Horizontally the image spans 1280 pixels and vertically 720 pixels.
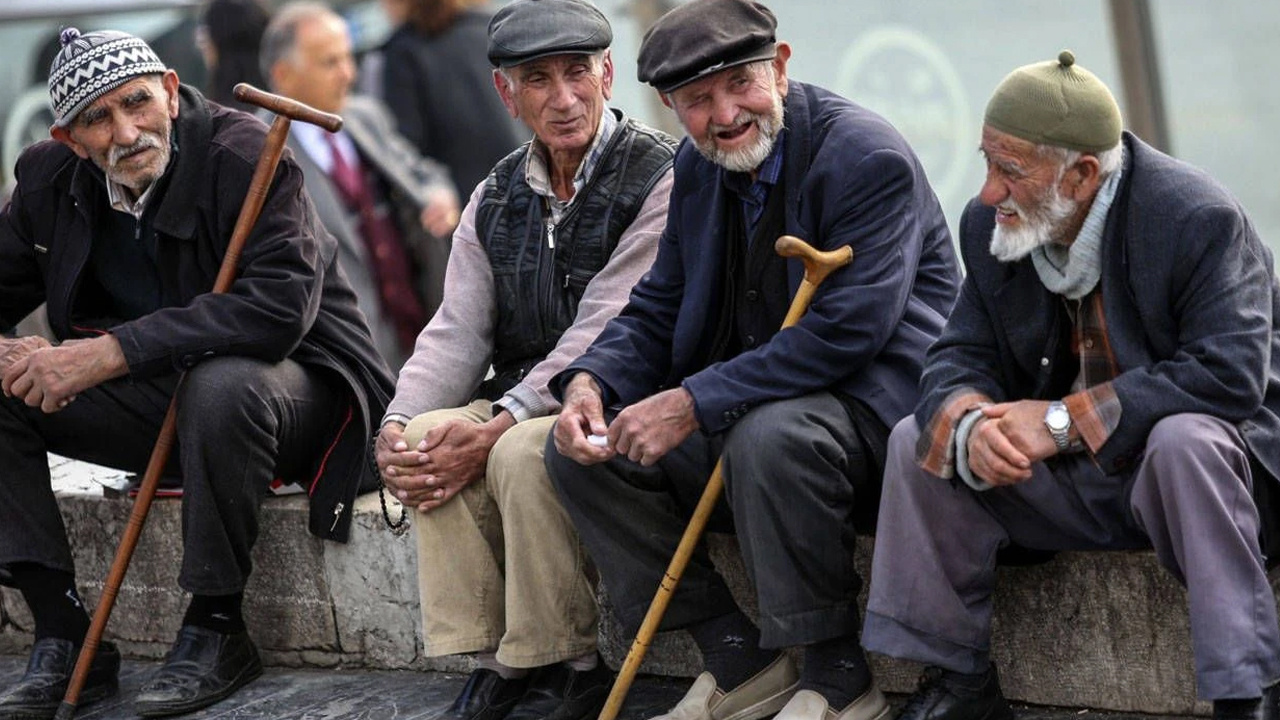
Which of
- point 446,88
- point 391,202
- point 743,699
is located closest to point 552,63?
point 743,699

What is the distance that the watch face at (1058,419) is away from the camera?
3805 millimetres

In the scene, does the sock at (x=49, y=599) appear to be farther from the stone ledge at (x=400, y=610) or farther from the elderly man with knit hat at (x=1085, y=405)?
the elderly man with knit hat at (x=1085, y=405)

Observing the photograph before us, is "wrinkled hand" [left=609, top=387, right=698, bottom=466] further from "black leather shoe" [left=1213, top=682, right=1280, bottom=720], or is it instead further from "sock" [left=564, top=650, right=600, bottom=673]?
"black leather shoe" [left=1213, top=682, right=1280, bottom=720]

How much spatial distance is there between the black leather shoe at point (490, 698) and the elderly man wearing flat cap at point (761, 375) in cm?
39

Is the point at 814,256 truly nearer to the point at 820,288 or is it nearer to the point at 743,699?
the point at 820,288

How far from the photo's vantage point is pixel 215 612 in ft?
16.6

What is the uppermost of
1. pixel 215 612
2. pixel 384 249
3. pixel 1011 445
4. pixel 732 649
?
pixel 384 249

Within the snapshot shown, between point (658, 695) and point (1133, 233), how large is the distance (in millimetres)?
1640

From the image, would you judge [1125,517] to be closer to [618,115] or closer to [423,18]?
[618,115]

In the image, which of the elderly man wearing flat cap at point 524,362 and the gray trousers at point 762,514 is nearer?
the gray trousers at point 762,514

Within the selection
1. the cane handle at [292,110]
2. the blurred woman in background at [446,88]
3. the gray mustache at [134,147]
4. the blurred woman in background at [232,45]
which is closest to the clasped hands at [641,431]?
the cane handle at [292,110]

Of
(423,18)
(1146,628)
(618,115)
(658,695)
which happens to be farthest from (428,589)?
(423,18)

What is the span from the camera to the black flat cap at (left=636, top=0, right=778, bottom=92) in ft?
13.9

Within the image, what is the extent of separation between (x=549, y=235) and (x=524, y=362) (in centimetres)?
33
